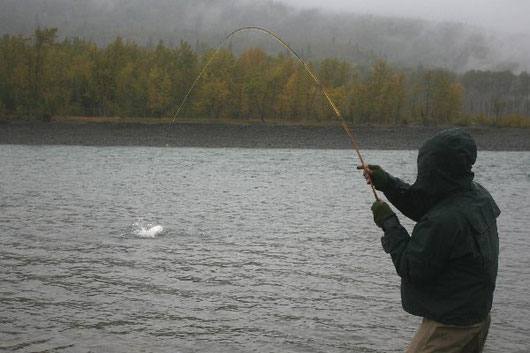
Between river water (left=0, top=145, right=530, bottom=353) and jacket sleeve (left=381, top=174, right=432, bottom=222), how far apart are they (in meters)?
3.53

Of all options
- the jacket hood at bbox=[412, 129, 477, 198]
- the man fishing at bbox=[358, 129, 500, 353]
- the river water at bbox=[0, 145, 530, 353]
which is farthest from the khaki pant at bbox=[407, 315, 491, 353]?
the river water at bbox=[0, 145, 530, 353]

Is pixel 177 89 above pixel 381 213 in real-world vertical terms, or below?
above

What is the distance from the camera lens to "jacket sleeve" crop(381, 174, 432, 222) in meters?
4.70

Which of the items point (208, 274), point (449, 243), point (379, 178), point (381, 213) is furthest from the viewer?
point (208, 274)

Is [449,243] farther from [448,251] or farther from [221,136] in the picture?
[221,136]

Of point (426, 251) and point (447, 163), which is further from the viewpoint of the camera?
point (447, 163)

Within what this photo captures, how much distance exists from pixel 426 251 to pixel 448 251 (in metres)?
0.15

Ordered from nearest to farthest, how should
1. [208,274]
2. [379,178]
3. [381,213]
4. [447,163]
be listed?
1. [447,163]
2. [381,213]
3. [379,178]
4. [208,274]

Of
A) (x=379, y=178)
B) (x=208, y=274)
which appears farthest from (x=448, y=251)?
(x=208, y=274)

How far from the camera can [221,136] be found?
6544cm

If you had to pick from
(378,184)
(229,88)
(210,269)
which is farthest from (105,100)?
(378,184)

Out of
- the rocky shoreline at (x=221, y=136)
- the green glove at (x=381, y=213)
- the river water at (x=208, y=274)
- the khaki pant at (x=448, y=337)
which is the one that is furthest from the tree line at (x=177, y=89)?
the khaki pant at (x=448, y=337)

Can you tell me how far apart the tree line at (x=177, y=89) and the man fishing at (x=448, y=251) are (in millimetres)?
68167

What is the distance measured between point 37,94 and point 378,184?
75.1 metres
